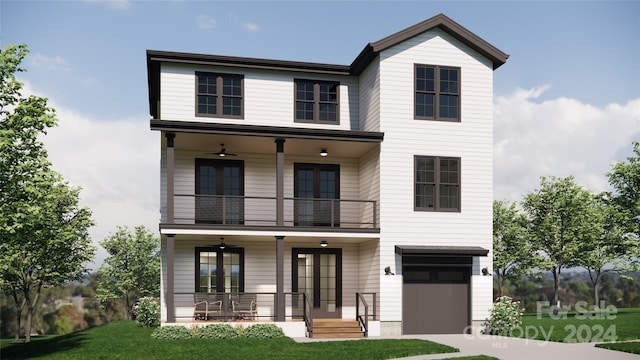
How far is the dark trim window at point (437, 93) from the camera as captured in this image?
23031mm

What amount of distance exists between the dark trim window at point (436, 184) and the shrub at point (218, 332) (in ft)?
23.7

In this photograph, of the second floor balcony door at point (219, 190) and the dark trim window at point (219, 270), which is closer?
the second floor balcony door at point (219, 190)

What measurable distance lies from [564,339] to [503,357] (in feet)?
15.8

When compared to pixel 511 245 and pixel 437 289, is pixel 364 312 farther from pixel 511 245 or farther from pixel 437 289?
pixel 511 245

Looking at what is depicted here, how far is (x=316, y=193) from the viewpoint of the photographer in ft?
80.8

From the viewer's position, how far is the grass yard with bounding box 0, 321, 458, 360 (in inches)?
642

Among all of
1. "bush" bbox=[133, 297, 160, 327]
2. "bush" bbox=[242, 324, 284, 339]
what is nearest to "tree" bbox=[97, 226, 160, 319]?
"bush" bbox=[133, 297, 160, 327]

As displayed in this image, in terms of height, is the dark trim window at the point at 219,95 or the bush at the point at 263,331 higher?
the dark trim window at the point at 219,95

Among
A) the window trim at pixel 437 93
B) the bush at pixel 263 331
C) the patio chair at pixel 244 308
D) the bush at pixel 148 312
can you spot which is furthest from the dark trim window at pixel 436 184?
the bush at pixel 148 312

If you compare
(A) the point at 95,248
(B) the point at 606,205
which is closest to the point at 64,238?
(A) the point at 95,248

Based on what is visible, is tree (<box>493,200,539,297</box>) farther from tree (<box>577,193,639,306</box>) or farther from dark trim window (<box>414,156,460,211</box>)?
dark trim window (<box>414,156,460,211</box>)

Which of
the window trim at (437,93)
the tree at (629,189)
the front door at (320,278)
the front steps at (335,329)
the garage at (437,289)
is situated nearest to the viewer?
the front steps at (335,329)

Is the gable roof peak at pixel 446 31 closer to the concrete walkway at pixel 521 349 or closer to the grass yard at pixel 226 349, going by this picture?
the concrete walkway at pixel 521 349

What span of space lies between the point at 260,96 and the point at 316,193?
406cm
